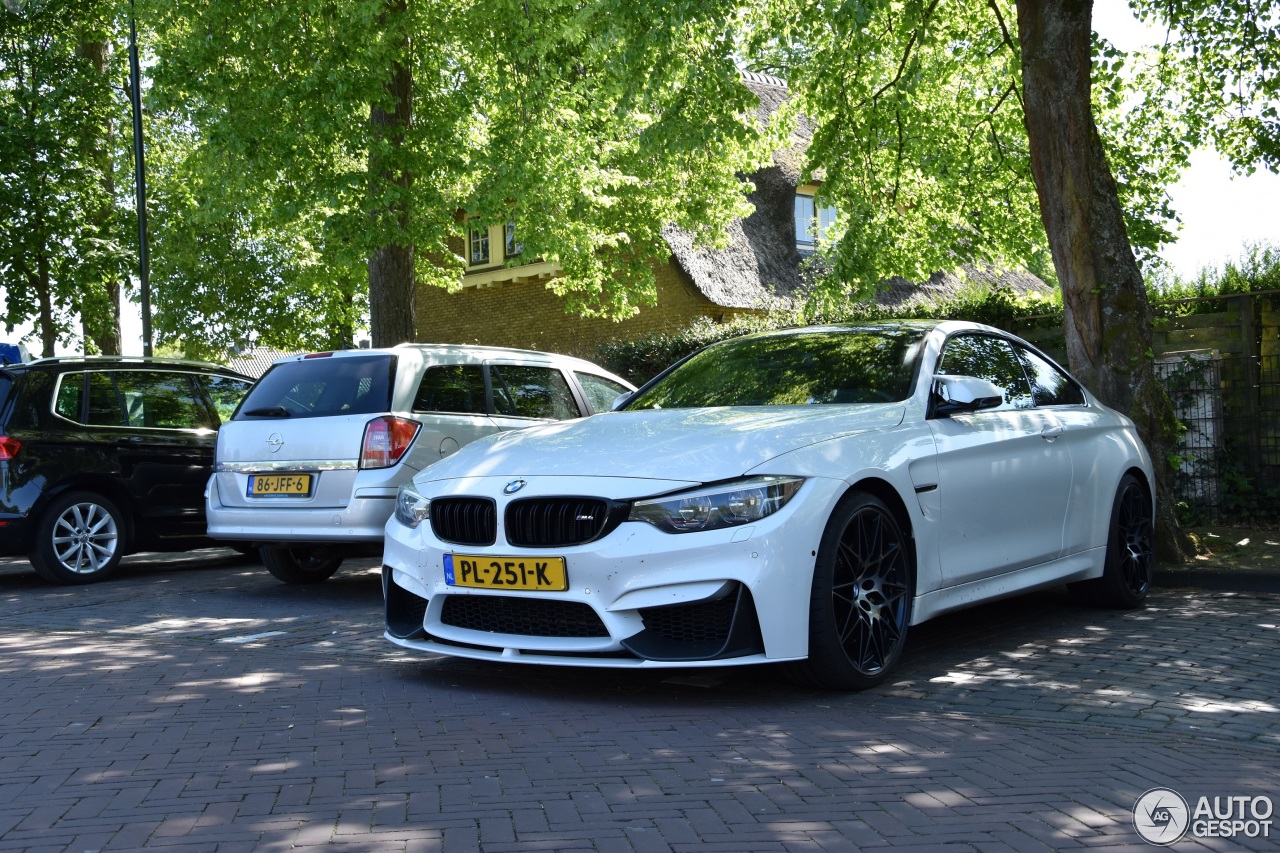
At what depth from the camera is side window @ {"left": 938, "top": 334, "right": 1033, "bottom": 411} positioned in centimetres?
697

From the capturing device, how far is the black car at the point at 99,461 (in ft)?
33.4

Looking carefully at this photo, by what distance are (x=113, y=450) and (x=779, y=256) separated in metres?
21.1

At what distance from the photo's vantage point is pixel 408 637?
5.98m

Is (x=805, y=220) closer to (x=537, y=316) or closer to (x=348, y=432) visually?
(x=537, y=316)

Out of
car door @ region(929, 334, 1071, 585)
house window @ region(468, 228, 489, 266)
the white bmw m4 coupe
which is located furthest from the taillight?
house window @ region(468, 228, 489, 266)

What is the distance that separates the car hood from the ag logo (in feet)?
6.38

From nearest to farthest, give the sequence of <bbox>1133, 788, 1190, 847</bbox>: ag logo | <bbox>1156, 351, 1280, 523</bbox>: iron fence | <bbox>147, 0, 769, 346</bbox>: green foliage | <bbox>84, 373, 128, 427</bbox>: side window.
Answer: <bbox>1133, 788, 1190, 847</bbox>: ag logo
<bbox>84, 373, 128, 427</bbox>: side window
<bbox>1156, 351, 1280, 523</bbox>: iron fence
<bbox>147, 0, 769, 346</bbox>: green foliage

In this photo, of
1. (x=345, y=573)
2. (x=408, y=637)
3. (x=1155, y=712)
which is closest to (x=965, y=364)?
(x=1155, y=712)

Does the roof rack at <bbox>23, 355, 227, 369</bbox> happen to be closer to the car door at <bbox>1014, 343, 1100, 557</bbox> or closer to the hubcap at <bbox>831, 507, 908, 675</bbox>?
the car door at <bbox>1014, 343, 1100, 557</bbox>

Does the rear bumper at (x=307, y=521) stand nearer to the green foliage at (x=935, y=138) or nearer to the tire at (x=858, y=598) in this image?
the tire at (x=858, y=598)

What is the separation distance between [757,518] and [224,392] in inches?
311

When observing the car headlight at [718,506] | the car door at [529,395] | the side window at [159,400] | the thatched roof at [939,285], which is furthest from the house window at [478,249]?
the car headlight at [718,506]

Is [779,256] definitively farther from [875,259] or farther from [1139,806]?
[1139,806]

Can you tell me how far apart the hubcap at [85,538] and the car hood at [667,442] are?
17.9ft
